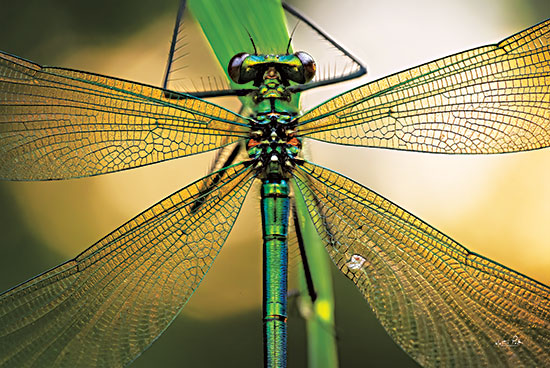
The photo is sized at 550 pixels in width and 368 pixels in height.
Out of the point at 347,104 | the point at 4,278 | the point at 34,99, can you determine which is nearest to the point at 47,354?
the point at 34,99

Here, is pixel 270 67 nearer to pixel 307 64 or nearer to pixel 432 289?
pixel 307 64

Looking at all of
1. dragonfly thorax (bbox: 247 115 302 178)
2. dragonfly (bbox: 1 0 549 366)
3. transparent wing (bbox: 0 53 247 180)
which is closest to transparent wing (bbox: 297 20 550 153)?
dragonfly (bbox: 1 0 549 366)

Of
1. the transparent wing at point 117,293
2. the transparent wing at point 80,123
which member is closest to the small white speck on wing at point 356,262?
the transparent wing at point 117,293

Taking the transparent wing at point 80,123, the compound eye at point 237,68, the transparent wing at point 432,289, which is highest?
the compound eye at point 237,68

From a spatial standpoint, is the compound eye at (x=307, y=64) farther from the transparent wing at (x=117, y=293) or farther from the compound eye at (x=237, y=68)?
the transparent wing at (x=117, y=293)

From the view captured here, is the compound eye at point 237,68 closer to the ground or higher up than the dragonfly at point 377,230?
higher up

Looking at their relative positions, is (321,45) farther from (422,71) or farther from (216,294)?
(216,294)

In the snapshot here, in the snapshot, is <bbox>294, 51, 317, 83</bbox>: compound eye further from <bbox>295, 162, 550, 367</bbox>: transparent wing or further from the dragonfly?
<bbox>295, 162, 550, 367</bbox>: transparent wing
